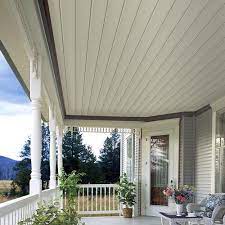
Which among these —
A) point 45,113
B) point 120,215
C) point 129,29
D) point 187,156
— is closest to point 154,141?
point 187,156

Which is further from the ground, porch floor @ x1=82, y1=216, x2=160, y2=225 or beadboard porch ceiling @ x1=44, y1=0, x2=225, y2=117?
beadboard porch ceiling @ x1=44, y1=0, x2=225, y2=117

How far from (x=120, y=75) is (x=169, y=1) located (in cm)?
298

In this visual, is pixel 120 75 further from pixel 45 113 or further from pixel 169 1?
pixel 45 113

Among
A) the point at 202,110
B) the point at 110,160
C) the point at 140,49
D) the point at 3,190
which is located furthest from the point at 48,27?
the point at 110,160

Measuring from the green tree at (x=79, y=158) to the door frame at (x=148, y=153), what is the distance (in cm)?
693

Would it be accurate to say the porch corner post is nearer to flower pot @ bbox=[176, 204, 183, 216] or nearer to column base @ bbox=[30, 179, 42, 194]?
column base @ bbox=[30, 179, 42, 194]

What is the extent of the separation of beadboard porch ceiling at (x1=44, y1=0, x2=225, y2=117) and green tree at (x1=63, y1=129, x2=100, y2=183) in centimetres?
980

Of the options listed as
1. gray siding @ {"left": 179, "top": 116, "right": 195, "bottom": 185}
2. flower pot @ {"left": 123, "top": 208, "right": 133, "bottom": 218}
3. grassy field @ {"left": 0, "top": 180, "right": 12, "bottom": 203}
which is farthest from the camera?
flower pot @ {"left": 123, "top": 208, "right": 133, "bottom": 218}

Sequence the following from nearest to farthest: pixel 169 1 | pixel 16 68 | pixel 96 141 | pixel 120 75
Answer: pixel 169 1, pixel 16 68, pixel 120 75, pixel 96 141

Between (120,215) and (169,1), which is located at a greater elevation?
(169,1)

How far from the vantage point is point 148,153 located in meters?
12.0

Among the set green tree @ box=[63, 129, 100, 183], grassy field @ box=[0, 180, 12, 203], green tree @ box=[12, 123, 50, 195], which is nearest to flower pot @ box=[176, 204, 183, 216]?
grassy field @ box=[0, 180, 12, 203]

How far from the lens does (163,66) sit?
636 cm

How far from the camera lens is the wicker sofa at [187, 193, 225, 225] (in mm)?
6914
